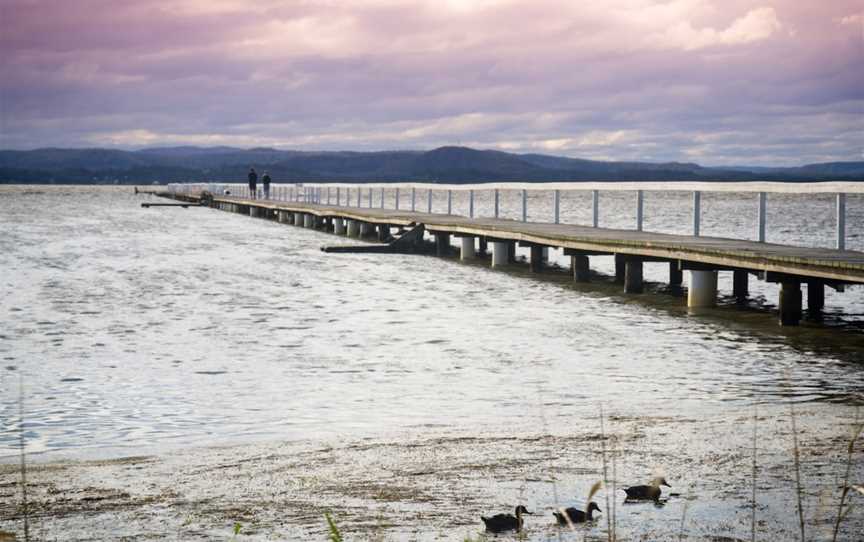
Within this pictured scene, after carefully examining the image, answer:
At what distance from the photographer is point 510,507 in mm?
6363

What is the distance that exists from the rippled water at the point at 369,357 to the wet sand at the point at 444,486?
0.87m

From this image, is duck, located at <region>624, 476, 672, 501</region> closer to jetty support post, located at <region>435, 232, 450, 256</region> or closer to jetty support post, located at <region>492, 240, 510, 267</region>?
jetty support post, located at <region>492, 240, 510, 267</region>

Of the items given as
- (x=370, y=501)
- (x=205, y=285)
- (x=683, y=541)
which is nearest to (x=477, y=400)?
(x=370, y=501)

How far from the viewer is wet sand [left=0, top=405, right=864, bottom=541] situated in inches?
232

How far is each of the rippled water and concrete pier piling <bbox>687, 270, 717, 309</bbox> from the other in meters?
0.29

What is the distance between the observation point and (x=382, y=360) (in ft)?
45.0

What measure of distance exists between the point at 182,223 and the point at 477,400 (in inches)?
2171

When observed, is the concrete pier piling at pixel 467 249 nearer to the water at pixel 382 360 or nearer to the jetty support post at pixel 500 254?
the jetty support post at pixel 500 254

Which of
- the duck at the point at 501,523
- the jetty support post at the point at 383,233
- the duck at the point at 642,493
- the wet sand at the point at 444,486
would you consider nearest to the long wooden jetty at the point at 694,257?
the jetty support post at the point at 383,233

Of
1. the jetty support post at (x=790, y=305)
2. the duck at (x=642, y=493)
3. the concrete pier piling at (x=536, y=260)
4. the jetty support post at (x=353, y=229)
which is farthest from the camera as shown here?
the jetty support post at (x=353, y=229)

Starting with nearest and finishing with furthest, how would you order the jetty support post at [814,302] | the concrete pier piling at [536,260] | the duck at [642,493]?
1. the duck at [642,493]
2. the jetty support post at [814,302]
3. the concrete pier piling at [536,260]

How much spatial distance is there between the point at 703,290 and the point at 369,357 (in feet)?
24.1

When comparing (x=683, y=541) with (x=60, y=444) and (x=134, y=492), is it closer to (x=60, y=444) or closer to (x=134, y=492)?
(x=134, y=492)

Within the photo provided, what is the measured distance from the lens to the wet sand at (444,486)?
5.88m
